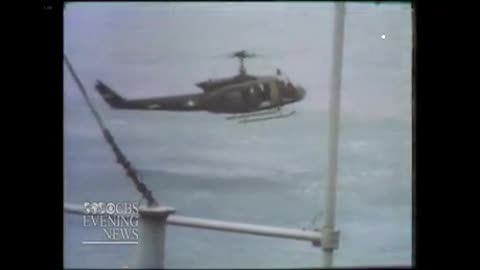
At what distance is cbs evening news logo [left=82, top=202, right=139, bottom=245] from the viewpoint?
4.75 ft

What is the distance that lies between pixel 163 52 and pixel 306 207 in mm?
584

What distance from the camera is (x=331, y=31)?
1.75 m

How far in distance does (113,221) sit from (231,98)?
487 mm

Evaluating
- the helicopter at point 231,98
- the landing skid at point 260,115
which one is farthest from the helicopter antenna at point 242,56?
the landing skid at point 260,115

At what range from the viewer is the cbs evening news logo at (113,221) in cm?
145

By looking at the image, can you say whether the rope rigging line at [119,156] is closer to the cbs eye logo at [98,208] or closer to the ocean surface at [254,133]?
the ocean surface at [254,133]

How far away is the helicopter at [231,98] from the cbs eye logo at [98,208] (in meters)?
0.33

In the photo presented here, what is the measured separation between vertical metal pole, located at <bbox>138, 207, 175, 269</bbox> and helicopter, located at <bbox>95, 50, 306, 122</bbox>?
30 cm

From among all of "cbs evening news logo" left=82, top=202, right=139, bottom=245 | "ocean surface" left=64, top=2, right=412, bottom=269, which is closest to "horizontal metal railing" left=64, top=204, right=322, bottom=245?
"ocean surface" left=64, top=2, right=412, bottom=269

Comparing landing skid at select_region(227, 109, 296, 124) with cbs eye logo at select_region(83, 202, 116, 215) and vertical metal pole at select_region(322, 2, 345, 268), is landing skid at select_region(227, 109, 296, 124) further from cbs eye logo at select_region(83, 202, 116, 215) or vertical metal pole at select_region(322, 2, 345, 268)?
cbs eye logo at select_region(83, 202, 116, 215)

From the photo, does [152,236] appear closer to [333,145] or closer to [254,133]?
[254,133]
